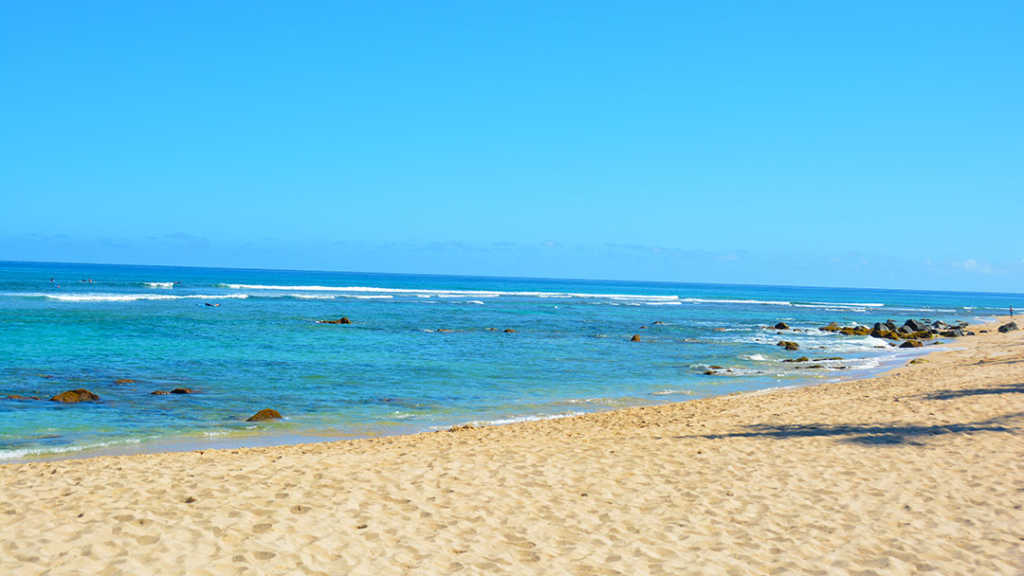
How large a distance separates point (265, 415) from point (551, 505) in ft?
26.9

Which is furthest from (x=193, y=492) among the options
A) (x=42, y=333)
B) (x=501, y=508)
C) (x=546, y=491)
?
Result: (x=42, y=333)

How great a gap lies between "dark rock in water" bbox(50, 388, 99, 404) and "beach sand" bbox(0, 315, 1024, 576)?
5721mm

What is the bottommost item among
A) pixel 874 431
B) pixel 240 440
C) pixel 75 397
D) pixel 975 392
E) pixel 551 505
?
pixel 240 440

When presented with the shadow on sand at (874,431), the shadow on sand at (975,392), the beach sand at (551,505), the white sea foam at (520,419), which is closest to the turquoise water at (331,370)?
the white sea foam at (520,419)

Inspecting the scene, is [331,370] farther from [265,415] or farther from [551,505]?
[551,505]

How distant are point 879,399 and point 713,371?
8139 mm

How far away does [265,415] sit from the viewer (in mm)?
13758

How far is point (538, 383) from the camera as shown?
19.6m

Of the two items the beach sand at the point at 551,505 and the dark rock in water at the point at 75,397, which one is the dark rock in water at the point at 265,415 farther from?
the dark rock in water at the point at 75,397

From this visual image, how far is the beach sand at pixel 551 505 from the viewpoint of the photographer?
5789 millimetres

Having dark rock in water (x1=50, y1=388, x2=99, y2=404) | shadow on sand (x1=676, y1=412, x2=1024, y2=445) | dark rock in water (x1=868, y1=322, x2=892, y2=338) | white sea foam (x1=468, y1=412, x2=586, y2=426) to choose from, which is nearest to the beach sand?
shadow on sand (x1=676, y1=412, x2=1024, y2=445)

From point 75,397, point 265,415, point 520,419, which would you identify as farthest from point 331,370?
point 520,419

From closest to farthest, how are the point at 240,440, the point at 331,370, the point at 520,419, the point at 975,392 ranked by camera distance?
the point at 240,440, the point at 520,419, the point at 975,392, the point at 331,370

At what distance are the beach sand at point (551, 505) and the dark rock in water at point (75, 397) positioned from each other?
5721 millimetres
